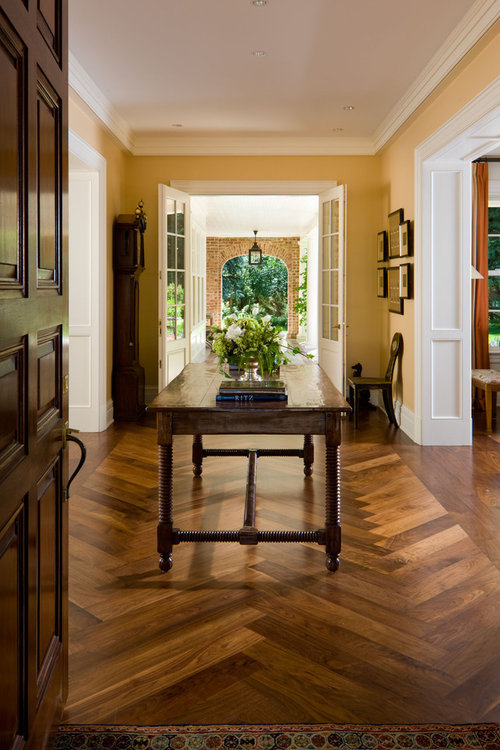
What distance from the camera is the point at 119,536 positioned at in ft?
11.7

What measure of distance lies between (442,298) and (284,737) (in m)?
4.57

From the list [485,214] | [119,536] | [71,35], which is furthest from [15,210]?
[485,214]

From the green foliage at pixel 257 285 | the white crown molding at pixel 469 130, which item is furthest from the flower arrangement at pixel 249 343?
the green foliage at pixel 257 285

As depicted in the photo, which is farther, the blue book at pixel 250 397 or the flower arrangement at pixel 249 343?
the flower arrangement at pixel 249 343

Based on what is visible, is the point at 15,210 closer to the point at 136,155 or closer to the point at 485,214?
the point at 136,155

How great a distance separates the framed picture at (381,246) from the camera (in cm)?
722

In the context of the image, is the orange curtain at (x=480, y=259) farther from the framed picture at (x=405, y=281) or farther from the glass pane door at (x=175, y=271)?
the glass pane door at (x=175, y=271)

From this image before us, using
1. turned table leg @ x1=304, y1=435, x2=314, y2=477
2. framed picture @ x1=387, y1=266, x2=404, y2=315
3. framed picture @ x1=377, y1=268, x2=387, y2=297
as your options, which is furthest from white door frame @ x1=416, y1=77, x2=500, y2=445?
turned table leg @ x1=304, y1=435, x2=314, y2=477

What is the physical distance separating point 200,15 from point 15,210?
3386mm

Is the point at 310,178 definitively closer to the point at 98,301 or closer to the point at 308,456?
the point at 98,301

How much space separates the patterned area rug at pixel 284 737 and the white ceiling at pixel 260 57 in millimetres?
3659

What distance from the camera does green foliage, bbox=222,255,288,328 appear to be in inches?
691

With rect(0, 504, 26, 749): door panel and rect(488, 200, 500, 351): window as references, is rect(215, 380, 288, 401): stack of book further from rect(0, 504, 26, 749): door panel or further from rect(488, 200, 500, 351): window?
rect(488, 200, 500, 351): window

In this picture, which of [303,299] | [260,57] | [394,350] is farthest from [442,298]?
[303,299]
